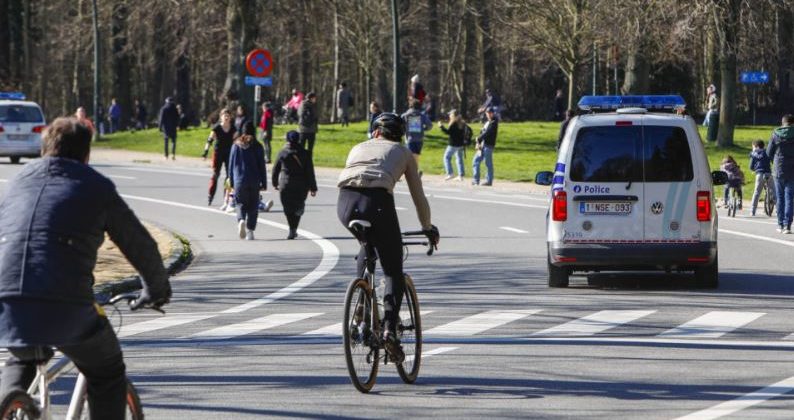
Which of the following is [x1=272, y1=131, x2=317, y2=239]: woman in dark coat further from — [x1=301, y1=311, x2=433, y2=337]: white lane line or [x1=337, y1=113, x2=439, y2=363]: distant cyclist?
[x1=337, y1=113, x2=439, y2=363]: distant cyclist

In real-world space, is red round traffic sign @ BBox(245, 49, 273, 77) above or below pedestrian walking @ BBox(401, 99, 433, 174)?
above

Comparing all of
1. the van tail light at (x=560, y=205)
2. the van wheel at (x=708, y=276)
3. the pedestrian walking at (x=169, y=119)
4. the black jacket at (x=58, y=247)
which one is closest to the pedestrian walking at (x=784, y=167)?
the van wheel at (x=708, y=276)

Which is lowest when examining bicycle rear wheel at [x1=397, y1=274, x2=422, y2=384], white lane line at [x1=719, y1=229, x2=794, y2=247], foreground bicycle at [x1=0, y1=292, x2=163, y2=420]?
white lane line at [x1=719, y1=229, x2=794, y2=247]

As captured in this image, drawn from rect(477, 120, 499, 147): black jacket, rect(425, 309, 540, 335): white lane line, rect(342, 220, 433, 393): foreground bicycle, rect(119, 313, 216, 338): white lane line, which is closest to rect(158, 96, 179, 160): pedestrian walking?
rect(477, 120, 499, 147): black jacket

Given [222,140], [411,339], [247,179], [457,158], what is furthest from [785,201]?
[411,339]

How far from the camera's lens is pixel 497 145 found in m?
46.9

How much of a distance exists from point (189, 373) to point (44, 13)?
78.7 m

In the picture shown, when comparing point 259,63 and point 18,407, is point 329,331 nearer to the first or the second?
point 18,407

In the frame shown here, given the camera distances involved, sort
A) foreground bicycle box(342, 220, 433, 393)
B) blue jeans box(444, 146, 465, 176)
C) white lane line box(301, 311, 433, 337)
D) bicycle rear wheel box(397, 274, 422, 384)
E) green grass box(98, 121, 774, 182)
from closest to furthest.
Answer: foreground bicycle box(342, 220, 433, 393) < bicycle rear wheel box(397, 274, 422, 384) < white lane line box(301, 311, 433, 337) < blue jeans box(444, 146, 465, 176) < green grass box(98, 121, 774, 182)

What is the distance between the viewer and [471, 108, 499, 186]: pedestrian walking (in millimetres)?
34469

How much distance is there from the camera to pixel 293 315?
46.8 feet

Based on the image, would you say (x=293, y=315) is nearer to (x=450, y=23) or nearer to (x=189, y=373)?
(x=189, y=373)

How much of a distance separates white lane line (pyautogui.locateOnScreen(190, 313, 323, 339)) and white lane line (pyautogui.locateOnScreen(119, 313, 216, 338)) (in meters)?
0.49

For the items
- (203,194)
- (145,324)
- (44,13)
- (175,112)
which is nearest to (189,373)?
(145,324)
